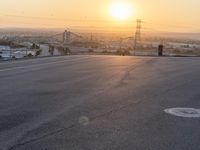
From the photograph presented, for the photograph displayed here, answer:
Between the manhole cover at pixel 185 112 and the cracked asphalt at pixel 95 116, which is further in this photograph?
the manhole cover at pixel 185 112

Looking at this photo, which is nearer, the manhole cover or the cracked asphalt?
the cracked asphalt

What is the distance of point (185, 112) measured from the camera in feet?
34.0

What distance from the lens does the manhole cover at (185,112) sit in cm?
999

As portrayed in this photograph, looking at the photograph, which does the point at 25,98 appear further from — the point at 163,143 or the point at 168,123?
the point at 163,143

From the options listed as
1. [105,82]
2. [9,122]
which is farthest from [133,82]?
[9,122]

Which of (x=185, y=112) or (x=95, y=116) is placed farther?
(x=185, y=112)

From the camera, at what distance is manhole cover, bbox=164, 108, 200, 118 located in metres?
9.99

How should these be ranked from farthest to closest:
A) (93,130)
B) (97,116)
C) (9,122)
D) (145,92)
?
1. (145,92)
2. (97,116)
3. (9,122)
4. (93,130)

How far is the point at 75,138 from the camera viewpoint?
761 centimetres

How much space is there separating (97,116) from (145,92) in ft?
14.6

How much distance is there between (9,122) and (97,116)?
1.72m

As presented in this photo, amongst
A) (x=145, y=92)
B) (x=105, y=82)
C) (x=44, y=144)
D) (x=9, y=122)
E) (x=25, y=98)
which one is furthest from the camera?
(x=105, y=82)

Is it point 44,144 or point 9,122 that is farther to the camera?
point 9,122

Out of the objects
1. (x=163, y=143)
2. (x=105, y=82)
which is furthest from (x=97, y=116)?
(x=105, y=82)
